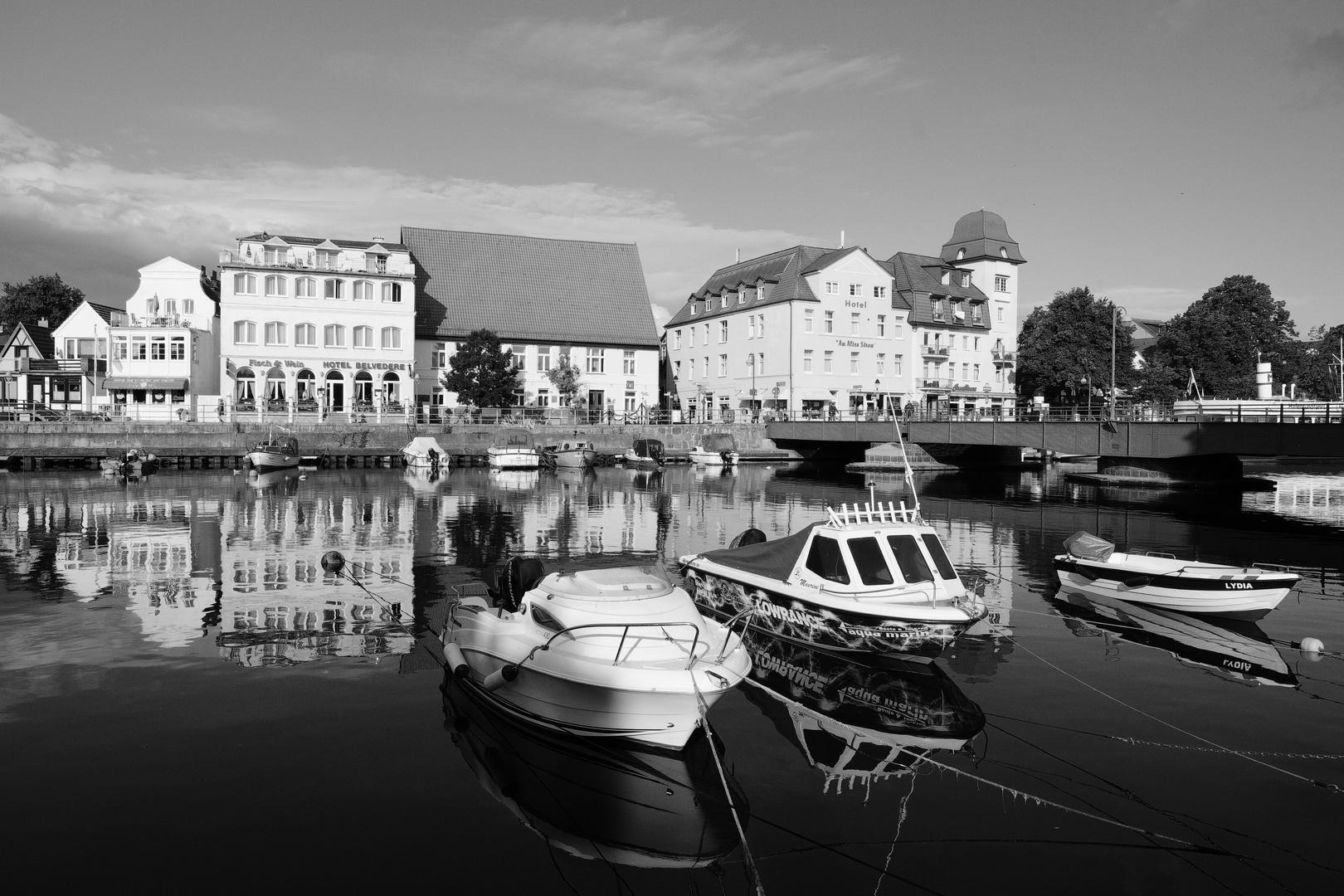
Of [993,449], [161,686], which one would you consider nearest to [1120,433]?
[993,449]

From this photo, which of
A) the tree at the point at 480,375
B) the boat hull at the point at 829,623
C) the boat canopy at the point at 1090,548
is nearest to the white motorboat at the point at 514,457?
the tree at the point at 480,375

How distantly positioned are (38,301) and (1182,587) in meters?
119

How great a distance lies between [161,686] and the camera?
15117 mm

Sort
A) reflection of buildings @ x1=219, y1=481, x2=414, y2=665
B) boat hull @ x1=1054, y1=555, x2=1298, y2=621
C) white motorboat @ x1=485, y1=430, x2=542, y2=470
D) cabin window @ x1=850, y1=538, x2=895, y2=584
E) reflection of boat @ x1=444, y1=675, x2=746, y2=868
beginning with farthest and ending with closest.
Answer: white motorboat @ x1=485, y1=430, x2=542, y2=470 < boat hull @ x1=1054, y1=555, x2=1298, y2=621 < reflection of buildings @ x1=219, y1=481, x2=414, y2=665 < cabin window @ x1=850, y1=538, x2=895, y2=584 < reflection of boat @ x1=444, y1=675, x2=746, y2=868

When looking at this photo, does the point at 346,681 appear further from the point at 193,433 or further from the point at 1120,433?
the point at 193,433

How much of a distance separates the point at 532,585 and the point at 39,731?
22.6 ft

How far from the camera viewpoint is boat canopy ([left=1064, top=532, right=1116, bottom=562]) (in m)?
23.4

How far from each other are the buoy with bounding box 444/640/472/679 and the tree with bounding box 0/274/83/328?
350 ft

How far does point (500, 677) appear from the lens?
13.5m

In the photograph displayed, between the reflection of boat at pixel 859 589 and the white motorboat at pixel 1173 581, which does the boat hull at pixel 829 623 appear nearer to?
the reflection of boat at pixel 859 589

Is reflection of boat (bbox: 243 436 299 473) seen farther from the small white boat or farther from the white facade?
the white facade

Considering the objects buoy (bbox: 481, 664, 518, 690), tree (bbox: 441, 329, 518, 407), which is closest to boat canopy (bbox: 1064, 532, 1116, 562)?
buoy (bbox: 481, 664, 518, 690)

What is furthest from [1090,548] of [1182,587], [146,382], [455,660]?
[146,382]

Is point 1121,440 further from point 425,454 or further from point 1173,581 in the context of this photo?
point 425,454
